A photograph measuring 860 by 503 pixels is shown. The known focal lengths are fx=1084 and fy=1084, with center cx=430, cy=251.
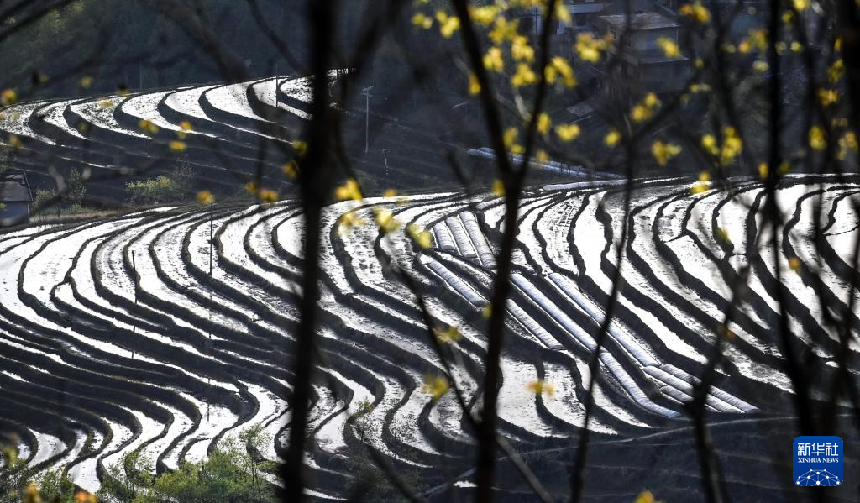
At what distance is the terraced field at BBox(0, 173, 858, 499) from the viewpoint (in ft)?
30.8

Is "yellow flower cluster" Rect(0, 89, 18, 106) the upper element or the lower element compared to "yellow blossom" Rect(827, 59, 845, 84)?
upper

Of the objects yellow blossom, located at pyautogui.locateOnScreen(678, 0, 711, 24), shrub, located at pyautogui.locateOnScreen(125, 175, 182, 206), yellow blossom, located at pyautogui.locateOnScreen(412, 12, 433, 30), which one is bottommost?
yellow blossom, located at pyautogui.locateOnScreen(412, 12, 433, 30)

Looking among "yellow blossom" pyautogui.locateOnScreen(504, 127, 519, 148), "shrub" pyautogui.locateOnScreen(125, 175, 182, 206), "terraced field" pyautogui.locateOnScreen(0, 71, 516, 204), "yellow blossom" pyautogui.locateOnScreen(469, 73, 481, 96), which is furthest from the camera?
"terraced field" pyautogui.locateOnScreen(0, 71, 516, 204)

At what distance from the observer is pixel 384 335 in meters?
11.9

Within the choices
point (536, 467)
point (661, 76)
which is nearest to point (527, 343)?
point (536, 467)

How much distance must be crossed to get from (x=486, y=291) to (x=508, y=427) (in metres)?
3.31

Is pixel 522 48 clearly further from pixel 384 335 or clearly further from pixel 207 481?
pixel 384 335

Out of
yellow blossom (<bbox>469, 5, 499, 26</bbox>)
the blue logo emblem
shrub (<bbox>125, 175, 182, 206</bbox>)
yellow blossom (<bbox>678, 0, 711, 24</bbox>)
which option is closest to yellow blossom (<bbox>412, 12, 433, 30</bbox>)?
yellow blossom (<bbox>469, 5, 499, 26</bbox>)

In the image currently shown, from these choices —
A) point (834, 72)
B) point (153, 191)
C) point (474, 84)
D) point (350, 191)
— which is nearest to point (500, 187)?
point (474, 84)

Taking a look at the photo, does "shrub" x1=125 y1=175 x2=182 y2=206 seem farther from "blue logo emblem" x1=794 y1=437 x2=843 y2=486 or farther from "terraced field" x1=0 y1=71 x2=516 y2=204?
"blue logo emblem" x1=794 y1=437 x2=843 y2=486

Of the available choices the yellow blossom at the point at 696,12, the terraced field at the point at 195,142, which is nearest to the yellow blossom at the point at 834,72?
the yellow blossom at the point at 696,12

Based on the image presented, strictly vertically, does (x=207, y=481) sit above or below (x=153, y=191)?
below

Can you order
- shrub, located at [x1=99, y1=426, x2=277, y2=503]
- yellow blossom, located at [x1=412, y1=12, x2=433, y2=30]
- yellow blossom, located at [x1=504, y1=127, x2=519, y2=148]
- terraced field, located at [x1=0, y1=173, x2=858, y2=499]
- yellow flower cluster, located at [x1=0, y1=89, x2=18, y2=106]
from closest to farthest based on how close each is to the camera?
yellow blossom, located at [x1=504, y1=127, x2=519, y2=148]
yellow blossom, located at [x1=412, y1=12, x2=433, y2=30]
yellow flower cluster, located at [x1=0, y1=89, x2=18, y2=106]
shrub, located at [x1=99, y1=426, x2=277, y2=503]
terraced field, located at [x1=0, y1=173, x2=858, y2=499]

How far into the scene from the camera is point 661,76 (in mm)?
17609
